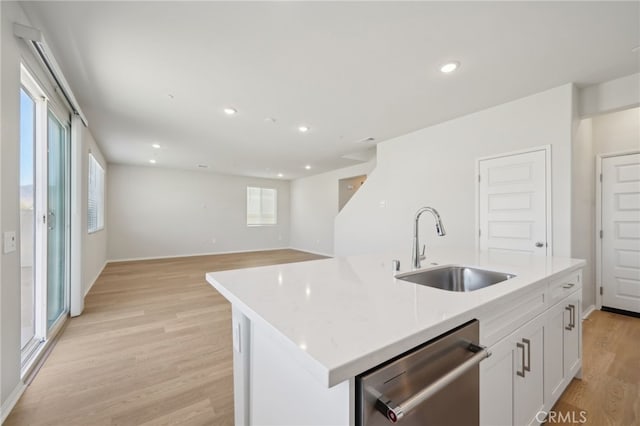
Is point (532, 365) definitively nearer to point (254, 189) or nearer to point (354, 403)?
point (354, 403)

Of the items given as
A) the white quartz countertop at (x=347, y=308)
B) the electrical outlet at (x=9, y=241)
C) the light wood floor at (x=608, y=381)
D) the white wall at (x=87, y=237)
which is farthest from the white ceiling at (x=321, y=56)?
the light wood floor at (x=608, y=381)

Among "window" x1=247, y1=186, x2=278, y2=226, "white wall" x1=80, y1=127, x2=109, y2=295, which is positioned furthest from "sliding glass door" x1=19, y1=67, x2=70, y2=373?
"window" x1=247, y1=186, x2=278, y2=226

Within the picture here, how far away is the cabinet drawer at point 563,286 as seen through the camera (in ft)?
4.92

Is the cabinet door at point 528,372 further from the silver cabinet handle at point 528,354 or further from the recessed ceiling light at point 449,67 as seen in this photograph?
the recessed ceiling light at point 449,67

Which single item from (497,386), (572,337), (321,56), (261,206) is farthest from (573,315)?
(261,206)

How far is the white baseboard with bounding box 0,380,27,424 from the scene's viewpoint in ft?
5.03

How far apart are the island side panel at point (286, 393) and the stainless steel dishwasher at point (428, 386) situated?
5 centimetres

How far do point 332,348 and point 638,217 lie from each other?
4505mm

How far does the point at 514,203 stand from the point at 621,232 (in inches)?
56.7

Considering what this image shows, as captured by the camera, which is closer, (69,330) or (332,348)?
(332,348)

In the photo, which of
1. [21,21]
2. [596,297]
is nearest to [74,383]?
[21,21]

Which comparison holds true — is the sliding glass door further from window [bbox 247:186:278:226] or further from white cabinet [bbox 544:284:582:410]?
window [bbox 247:186:278:226]

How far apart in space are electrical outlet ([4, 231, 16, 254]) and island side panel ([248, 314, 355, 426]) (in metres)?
1.66

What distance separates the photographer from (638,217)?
3088 mm
